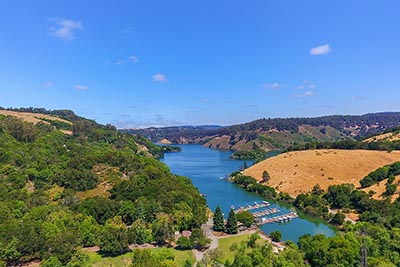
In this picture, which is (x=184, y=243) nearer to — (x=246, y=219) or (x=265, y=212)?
Answer: (x=246, y=219)

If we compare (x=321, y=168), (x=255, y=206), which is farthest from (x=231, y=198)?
(x=321, y=168)

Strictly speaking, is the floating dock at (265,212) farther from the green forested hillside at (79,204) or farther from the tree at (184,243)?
the tree at (184,243)

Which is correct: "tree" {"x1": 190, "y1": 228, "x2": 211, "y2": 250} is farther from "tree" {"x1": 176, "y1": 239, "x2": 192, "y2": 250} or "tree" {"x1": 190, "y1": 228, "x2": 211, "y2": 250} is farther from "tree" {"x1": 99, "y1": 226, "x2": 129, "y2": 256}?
"tree" {"x1": 99, "y1": 226, "x2": 129, "y2": 256}

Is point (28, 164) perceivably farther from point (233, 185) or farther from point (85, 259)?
point (233, 185)

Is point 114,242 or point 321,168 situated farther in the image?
point 321,168

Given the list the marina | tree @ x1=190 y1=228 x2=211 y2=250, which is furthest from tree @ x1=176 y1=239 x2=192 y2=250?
the marina

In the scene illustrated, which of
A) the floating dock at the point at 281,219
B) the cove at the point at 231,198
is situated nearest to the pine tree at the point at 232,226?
the cove at the point at 231,198
